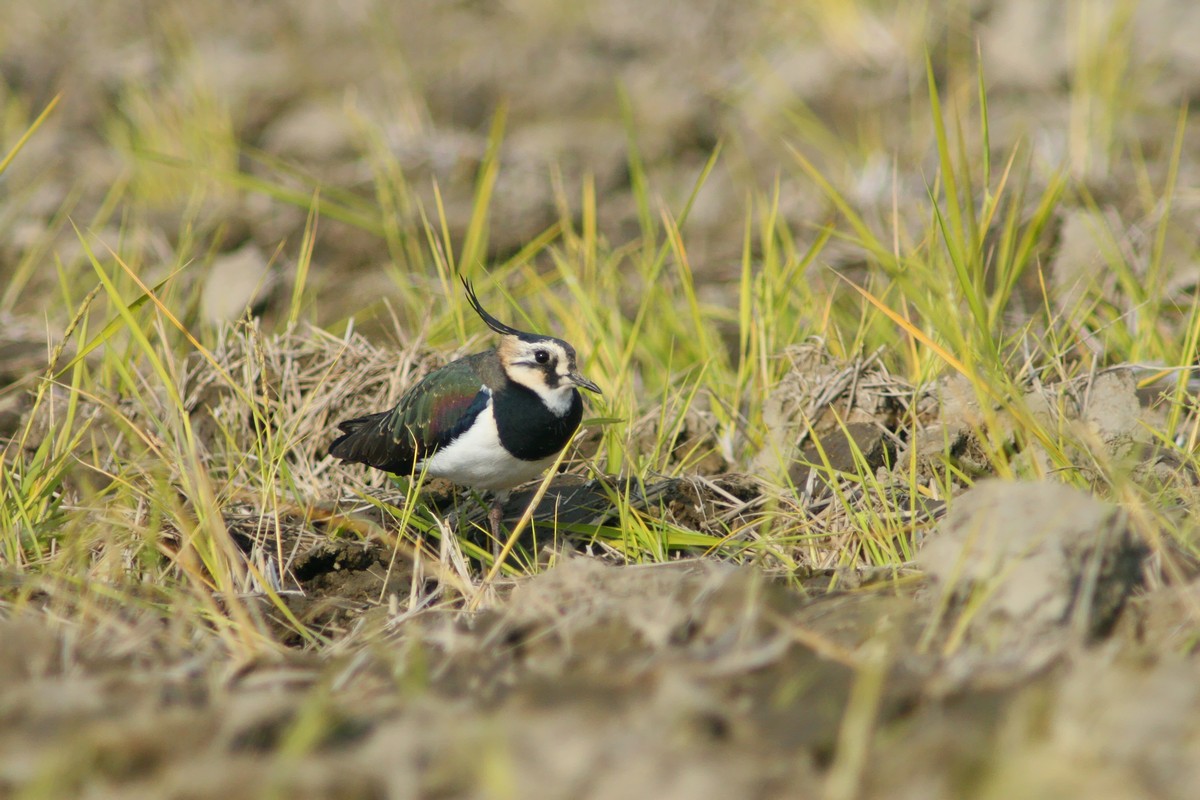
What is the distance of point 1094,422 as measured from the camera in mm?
4039

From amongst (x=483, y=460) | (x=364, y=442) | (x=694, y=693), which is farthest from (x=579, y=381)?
(x=694, y=693)

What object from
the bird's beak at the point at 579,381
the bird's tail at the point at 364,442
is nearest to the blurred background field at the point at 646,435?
the bird's tail at the point at 364,442

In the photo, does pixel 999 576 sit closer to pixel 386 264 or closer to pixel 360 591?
pixel 360 591

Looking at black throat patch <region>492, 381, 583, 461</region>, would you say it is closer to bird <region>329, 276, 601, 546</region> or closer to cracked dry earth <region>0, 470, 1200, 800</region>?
bird <region>329, 276, 601, 546</region>

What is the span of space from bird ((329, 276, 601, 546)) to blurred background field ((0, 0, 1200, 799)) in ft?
0.69

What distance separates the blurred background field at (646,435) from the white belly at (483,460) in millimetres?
222

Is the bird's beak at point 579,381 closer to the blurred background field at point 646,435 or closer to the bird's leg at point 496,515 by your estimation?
the blurred background field at point 646,435

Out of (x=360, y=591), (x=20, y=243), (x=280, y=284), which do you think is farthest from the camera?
(x=20, y=243)

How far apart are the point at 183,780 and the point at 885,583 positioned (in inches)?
67.7

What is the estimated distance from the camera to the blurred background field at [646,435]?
2.27m

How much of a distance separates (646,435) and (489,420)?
2.60ft

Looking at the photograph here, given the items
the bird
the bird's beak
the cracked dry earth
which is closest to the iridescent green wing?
the bird

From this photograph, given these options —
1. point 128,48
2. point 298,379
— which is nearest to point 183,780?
point 298,379

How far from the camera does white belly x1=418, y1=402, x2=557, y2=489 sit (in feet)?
13.4
